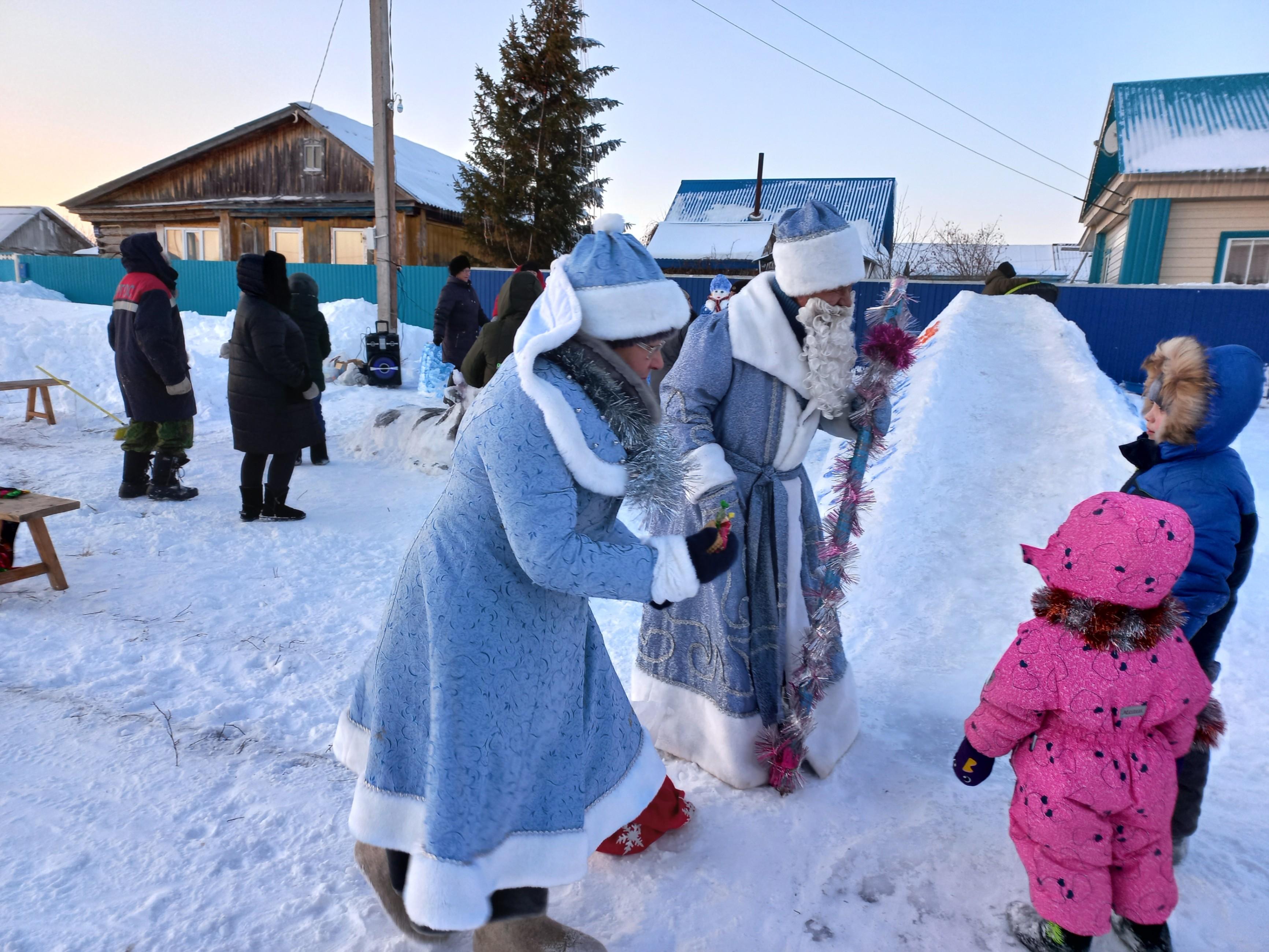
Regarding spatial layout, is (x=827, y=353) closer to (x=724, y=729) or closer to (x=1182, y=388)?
(x=1182, y=388)

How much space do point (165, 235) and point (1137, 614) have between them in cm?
2522

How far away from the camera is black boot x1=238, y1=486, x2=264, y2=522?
5.20m

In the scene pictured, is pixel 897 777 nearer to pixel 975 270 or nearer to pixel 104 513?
pixel 104 513

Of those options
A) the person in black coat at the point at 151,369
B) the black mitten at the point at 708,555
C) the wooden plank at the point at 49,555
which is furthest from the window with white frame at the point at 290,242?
the black mitten at the point at 708,555

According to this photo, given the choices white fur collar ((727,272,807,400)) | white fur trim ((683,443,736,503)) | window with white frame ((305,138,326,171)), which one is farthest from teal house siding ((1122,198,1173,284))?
window with white frame ((305,138,326,171))

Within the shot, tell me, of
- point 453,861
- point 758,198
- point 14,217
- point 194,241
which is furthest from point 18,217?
point 453,861

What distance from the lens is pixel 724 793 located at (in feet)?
8.25

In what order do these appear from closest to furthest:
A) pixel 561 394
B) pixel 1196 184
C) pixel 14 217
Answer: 1. pixel 561 394
2. pixel 1196 184
3. pixel 14 217

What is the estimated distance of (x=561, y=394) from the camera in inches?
59.3

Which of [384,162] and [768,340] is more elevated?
[384,162]

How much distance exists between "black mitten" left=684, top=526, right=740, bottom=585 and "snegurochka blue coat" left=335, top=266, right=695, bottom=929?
0.24ft

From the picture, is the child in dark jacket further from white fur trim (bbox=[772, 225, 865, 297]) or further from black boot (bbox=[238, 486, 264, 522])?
black boot (bbox=[238, 486, 264, 522])

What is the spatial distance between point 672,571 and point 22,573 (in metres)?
3.88

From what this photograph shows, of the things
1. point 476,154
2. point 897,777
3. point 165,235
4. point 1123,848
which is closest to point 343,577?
point 897,777
